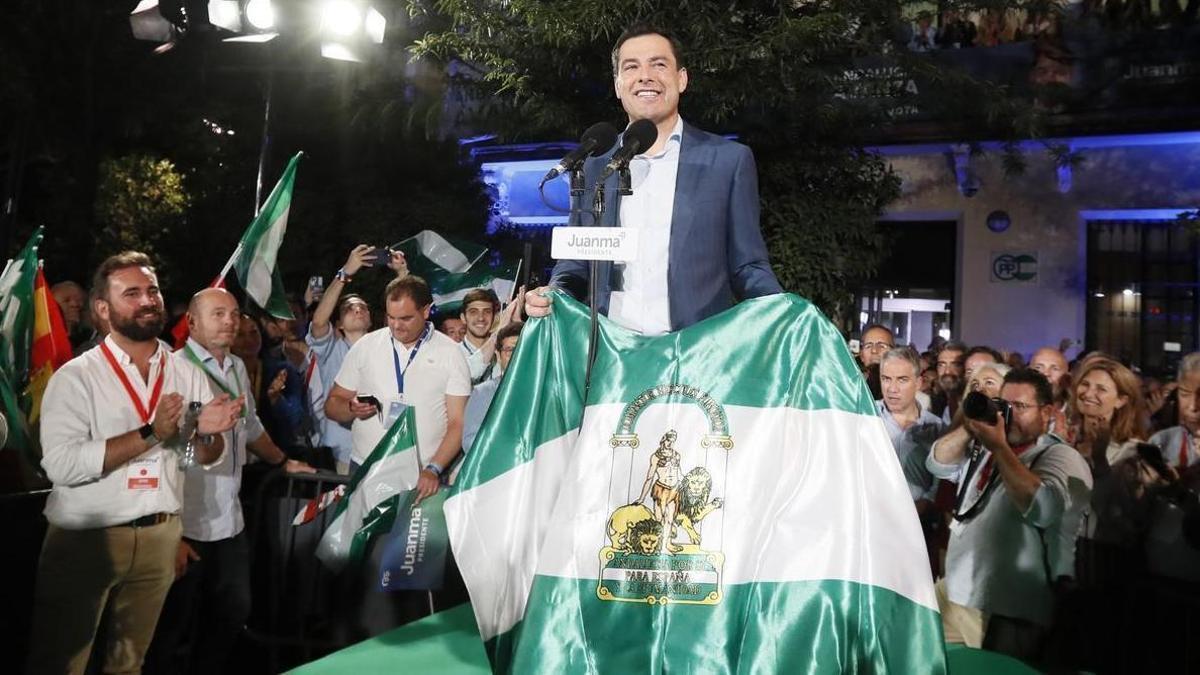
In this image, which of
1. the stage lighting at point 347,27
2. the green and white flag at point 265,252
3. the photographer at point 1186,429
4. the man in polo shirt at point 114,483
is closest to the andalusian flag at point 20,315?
the green and white flag at point 265,252

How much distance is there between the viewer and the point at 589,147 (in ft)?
9.64

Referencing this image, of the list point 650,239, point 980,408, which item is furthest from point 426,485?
point 980,408

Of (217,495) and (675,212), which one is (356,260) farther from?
(675,212)

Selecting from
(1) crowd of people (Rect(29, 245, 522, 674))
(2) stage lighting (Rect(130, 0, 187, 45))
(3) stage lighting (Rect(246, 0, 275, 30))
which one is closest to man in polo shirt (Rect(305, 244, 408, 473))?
(1) crowd of people (Rect(29, 245, 522, 674))

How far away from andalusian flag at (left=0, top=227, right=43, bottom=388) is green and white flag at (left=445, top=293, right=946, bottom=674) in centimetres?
364

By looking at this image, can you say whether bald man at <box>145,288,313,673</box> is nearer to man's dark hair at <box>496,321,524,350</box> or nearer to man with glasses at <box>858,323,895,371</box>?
man's dark hair at <box>496,321,524,350</box>

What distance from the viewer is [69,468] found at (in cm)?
365

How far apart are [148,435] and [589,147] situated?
6.20 feet

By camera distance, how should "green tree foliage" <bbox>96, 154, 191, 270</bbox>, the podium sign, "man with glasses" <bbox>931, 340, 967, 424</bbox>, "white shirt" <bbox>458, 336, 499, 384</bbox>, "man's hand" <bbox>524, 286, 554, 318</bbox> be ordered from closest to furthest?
1. the podium sign
2. "man's hand" <bbox>524, 286, 554, 318</bbox>
3. "white shirt" <bbox>458, 336, 499, 384</bbox>
4. "man with glasses" <bbox>931, 340, 967, 424</bbox>
5. "green tree foliage" <bbox>96, 154, 191, 270</bbox>

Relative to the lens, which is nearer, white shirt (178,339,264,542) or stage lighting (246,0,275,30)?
white shirt (178,339,264,542)

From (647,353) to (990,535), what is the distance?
→ 2.09 meters

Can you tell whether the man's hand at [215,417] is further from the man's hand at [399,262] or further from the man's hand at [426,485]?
the man's hand at [399,262]

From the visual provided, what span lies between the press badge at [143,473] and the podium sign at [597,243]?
202cm

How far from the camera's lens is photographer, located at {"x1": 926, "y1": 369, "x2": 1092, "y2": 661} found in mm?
4082
